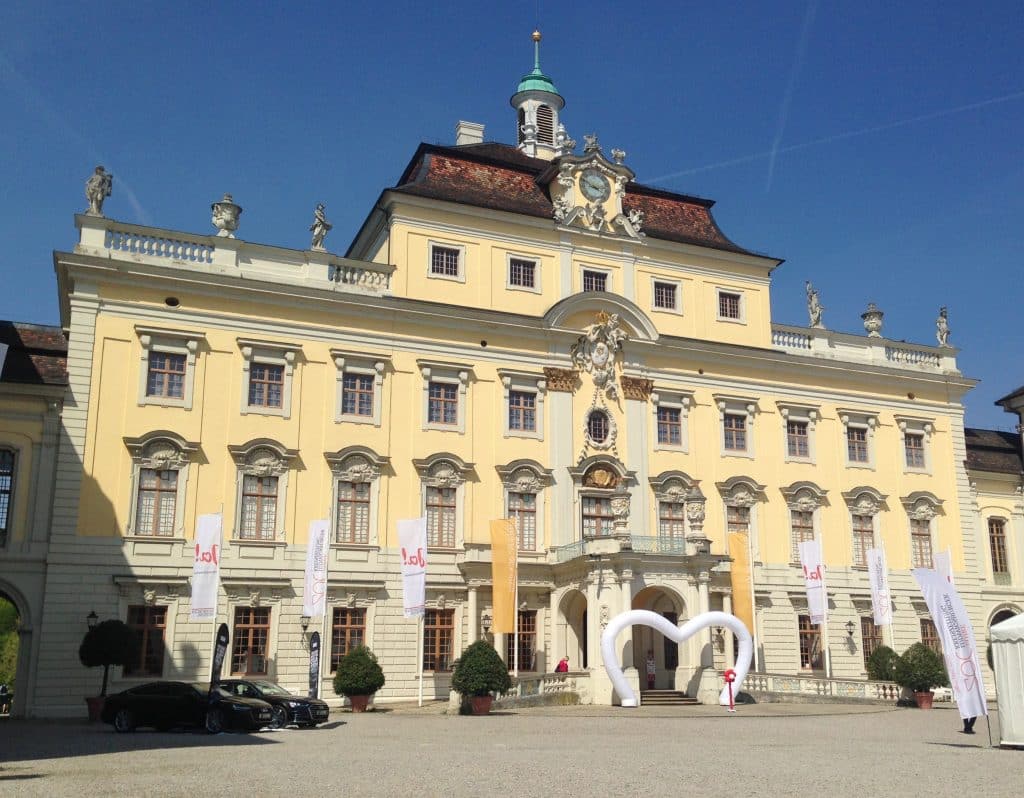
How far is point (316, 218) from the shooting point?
3616 cm

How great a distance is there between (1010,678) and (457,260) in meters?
23.2

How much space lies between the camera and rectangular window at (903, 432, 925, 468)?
4316 centimetres

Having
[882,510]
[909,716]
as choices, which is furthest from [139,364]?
[882,510]

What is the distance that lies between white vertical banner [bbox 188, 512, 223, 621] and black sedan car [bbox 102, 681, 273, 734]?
16.9 ft

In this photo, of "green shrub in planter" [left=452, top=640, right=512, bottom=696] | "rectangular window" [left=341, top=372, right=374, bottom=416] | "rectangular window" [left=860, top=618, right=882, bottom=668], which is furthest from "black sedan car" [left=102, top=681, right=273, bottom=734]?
"rectangular window" [left=860, top=618, right=882, bottom=668]

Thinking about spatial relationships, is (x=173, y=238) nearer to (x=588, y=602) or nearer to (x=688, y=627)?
(x=588, y=602)

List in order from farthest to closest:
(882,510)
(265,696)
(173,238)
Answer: (882,510), (173,238), (265,696)

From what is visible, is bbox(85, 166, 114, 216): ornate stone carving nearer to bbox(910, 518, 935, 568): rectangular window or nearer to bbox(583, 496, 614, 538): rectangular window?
bbox(583, 496, 614, 538): rectangular window

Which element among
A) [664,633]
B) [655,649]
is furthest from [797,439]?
[664,633]

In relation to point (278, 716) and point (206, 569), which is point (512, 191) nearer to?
point (206, 569)

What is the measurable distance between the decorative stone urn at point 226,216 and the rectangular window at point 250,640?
11.6 m

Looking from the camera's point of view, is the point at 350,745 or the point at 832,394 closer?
the point at 350,745

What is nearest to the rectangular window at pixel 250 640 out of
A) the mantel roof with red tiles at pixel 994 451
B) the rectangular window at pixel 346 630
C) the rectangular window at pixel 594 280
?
the rectangular window at pixel 346 630

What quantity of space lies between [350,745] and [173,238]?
1953cm
